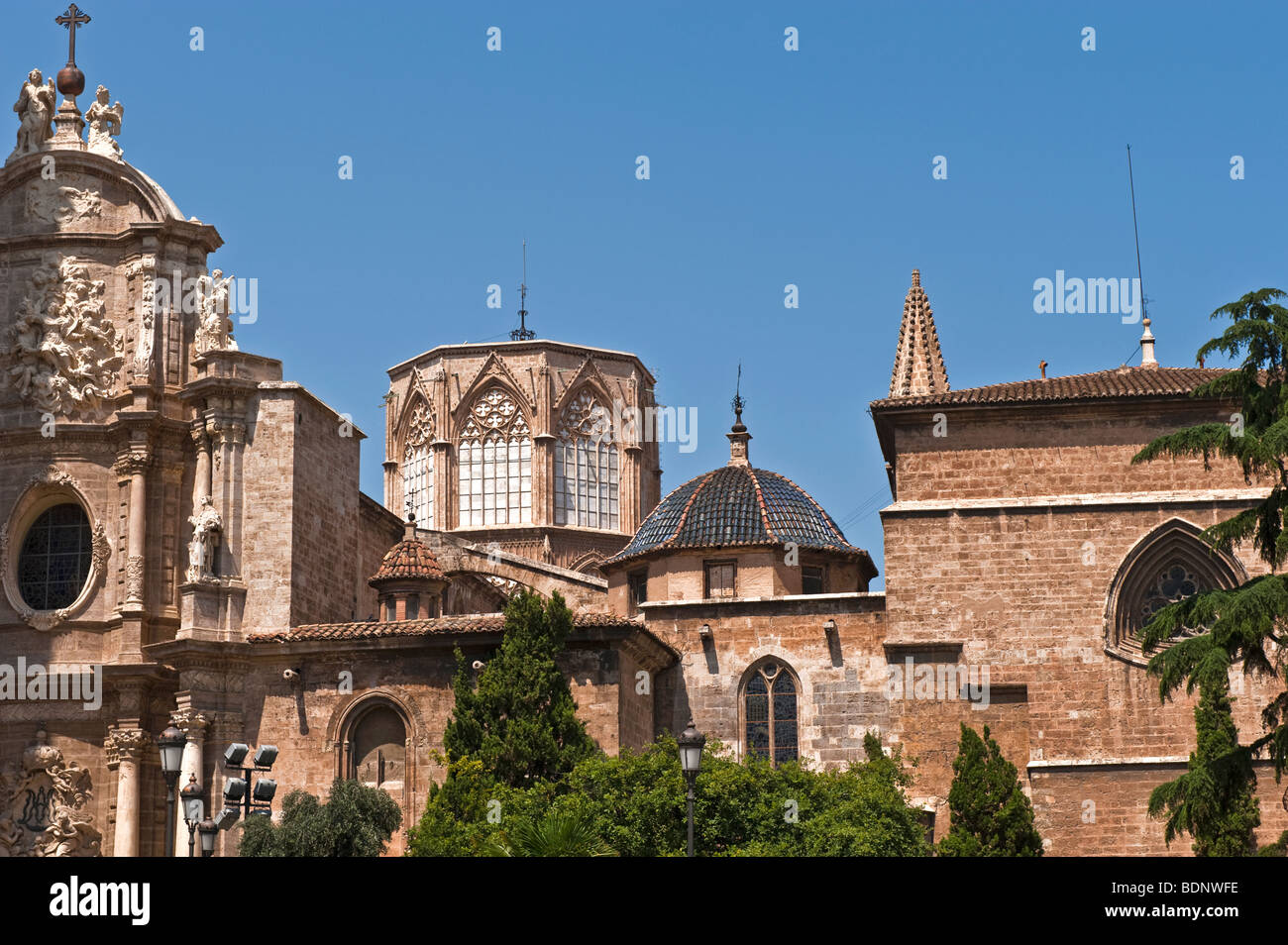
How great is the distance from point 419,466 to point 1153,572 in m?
29.6

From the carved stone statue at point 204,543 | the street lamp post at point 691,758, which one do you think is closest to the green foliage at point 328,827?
the carved stone statue at point 204,543

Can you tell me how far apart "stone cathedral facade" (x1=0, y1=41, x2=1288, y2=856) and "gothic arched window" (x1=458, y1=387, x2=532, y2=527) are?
49.1 feet

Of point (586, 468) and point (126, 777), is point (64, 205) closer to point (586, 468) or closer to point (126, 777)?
point (126, 777)

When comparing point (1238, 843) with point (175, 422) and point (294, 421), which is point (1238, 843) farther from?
point (175, 422)

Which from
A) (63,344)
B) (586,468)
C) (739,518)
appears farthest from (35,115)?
(586,468)

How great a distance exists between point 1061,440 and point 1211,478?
2886mm

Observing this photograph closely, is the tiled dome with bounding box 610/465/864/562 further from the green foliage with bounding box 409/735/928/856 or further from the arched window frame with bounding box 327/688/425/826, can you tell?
the green foliage with bounding box 409/735/928/856

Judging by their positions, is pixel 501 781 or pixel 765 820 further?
pixel 501 781

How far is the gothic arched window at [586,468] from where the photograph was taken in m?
60.2

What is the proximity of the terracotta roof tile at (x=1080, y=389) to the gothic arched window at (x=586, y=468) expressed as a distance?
2274cm

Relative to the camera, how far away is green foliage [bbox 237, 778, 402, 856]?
32.0 m

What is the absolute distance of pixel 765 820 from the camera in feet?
97.5
